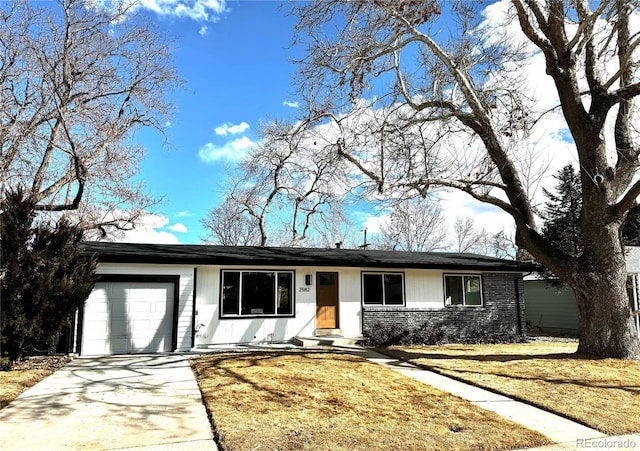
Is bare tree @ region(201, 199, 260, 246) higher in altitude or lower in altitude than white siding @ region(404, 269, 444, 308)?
higher

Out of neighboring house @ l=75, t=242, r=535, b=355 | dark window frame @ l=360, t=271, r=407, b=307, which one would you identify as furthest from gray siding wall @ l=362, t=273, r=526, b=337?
dark window frame @ l=360, t=271, r=407, b=307

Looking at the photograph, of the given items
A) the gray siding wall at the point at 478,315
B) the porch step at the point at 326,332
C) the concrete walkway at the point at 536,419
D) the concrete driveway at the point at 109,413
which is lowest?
the concrete walkway at the point at 536,419

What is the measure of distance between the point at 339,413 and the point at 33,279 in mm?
6851

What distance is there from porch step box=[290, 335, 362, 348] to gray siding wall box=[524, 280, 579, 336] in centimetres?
1135

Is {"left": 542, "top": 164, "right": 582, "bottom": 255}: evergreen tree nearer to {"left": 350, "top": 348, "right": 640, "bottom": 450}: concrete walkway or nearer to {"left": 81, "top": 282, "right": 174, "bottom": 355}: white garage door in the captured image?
{"left": 350, "top": 348, "right": 640, "bottom": 450}: concrete walkway

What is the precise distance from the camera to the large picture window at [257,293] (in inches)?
493

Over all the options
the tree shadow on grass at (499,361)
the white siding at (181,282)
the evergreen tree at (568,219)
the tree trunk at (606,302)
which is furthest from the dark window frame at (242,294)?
the evergreen tree at (568,219)

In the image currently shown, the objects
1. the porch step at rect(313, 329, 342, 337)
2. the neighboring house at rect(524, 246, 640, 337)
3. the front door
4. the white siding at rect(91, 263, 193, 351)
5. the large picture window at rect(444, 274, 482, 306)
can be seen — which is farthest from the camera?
the neighboring house at rect(524, 246, 640, 337)

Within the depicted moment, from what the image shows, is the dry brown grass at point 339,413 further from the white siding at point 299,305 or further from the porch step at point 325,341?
the white siding at point 299,305

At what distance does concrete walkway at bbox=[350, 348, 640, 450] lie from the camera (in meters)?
4.70

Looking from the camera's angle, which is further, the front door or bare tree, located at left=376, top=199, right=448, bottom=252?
bare tree, located at left=376, top=199, right=448, bottom=252

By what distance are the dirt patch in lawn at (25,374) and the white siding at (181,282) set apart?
2396 millimetres

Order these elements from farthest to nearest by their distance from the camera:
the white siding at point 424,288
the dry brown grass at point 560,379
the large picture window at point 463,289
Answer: the large picture window at point 463,289, the white siding at point 424,288, the dry brown grass at point 560,379

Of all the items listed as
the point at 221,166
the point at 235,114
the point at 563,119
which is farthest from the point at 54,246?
the point at 221,166
